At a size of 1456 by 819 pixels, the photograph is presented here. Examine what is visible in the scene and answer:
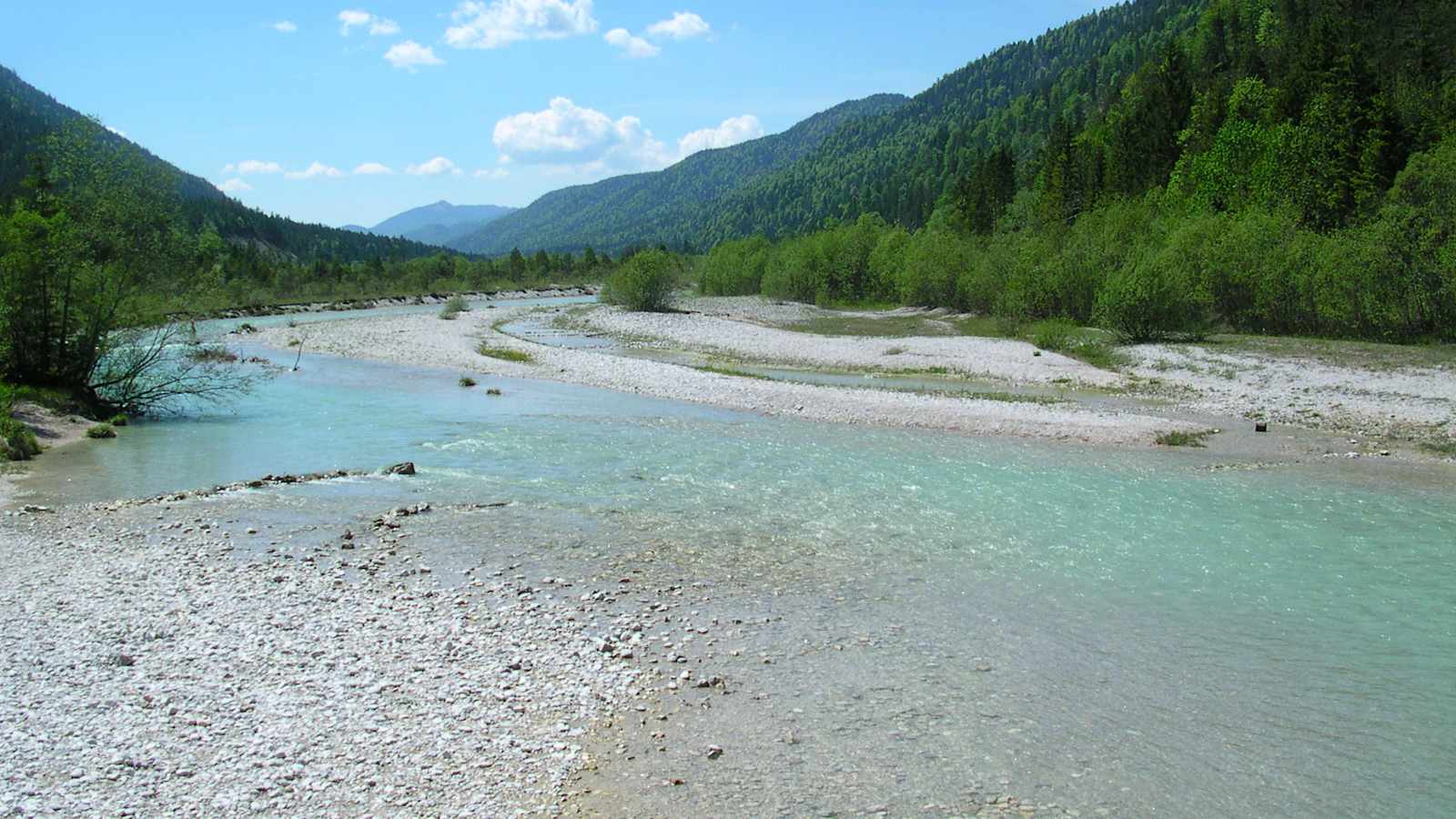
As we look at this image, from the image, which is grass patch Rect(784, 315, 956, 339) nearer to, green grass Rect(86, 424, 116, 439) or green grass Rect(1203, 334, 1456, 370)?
green grass Rect(1203, 334, 1456, 370)

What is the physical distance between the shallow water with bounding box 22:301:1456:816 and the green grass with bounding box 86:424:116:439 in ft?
2.52

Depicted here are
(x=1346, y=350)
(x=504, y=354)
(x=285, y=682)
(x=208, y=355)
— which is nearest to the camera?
(x=285, y=682)

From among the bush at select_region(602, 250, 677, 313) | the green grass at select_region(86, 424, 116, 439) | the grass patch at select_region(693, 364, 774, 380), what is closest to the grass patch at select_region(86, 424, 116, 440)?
the green grass at select_region(86, 424, 116, 439)

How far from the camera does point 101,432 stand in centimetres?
2566

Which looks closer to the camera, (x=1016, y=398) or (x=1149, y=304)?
(x=1016, y=398)

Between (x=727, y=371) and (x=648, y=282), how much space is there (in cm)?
4343

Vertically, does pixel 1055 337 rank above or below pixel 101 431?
above

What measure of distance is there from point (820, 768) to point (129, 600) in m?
9.41

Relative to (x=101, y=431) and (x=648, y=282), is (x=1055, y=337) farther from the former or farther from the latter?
(x=648, y=282)

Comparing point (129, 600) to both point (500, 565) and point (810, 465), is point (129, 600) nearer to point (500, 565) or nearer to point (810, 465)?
point (500, 565)

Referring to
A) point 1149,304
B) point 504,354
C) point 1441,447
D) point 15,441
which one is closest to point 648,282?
point 504,354

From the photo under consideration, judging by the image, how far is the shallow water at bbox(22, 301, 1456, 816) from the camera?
8266 millimetres

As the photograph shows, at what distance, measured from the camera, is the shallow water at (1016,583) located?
325 inches

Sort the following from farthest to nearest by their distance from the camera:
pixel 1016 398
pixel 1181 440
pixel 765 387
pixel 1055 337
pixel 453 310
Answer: pixel 453 310 → pixel 1055 337 → pixel 765 387 → pixel 1016 398 → pixel 1181 440
